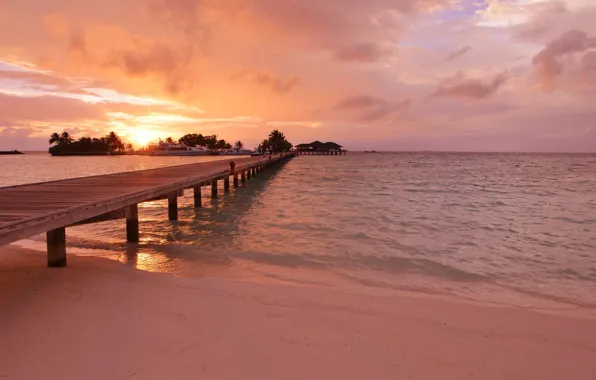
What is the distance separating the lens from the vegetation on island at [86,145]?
508ft

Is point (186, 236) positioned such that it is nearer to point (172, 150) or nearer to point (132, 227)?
point (132, 227)

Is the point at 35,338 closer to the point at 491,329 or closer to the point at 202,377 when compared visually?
the point at 202,377

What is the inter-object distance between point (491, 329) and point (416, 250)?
4.92 m

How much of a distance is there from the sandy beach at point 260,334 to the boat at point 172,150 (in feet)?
490

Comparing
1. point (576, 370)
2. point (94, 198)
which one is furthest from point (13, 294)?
point (576, 370)

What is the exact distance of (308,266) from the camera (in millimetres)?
7984

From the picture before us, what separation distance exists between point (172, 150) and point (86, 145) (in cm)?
3626

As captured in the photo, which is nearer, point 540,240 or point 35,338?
point 35,338

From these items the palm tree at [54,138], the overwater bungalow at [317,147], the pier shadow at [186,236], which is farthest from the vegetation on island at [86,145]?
the pier shadow at [186,236]

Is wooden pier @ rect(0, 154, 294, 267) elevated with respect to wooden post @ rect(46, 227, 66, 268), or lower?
elevated

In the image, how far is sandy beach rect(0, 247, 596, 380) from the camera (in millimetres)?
3549

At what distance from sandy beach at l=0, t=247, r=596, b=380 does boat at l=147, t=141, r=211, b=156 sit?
149 meters

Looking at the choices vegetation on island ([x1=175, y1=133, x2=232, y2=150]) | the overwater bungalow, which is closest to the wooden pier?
the overwater bungalow

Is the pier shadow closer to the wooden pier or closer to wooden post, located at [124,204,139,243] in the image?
wooden post, located at [124,204,139,243]
